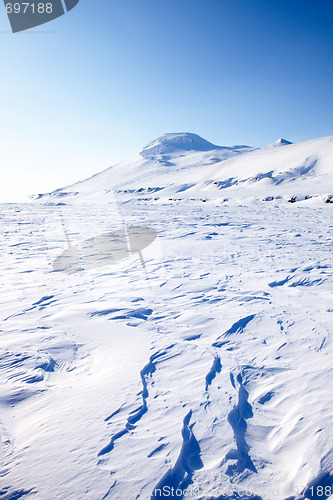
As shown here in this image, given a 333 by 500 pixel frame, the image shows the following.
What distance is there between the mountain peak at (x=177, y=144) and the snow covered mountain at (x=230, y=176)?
3.03m

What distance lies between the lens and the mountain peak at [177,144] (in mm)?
73938

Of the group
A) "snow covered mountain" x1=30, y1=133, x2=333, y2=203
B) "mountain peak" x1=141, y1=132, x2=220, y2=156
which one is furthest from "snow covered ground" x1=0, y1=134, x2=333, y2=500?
"mountain peak" x1=141, y1=132, x2=220, y2=156

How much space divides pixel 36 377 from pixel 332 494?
87.0 inches

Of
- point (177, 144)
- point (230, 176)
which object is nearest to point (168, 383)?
point (230, 176)

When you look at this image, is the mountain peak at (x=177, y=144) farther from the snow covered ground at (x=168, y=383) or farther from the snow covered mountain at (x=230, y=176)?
the snow covered ground at (x=168, y=383)

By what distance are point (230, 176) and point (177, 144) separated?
48180mm

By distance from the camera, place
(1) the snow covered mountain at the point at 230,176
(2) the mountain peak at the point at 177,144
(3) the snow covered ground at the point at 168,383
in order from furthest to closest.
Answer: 1. (2) the mountain peak at the point at 177,144
2. (1) the snow covered mountain at the point at 230,176
3. (3) the snow covered ground at the point at 168,383

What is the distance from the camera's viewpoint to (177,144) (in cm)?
7850

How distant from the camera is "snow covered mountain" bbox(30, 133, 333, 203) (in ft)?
77.0

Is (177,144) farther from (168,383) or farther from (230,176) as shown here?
(168,383)

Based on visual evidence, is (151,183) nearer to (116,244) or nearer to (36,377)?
(116,244)

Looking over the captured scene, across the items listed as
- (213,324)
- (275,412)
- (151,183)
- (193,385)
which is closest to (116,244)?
(213,324)

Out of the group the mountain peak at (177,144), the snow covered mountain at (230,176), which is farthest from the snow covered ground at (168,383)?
the mountain peak at (177,144)

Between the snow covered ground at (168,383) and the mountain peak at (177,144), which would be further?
the mountain peak at (177,144)
